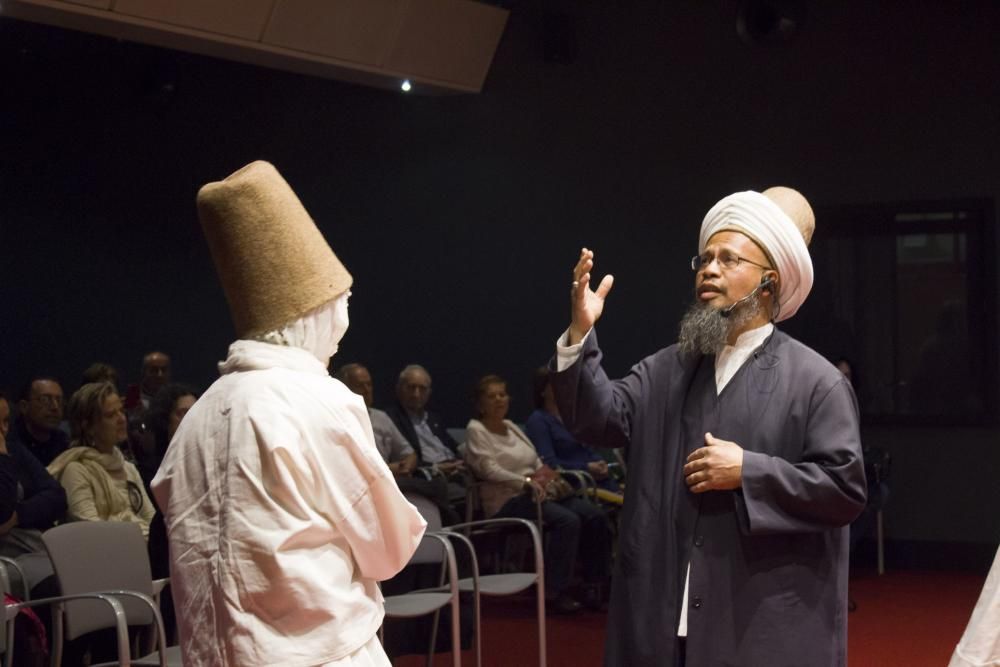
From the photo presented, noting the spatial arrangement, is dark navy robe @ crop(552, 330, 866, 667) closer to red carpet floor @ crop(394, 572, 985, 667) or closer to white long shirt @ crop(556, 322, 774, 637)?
white long shirt @ crop(556, 322, 774, 637)

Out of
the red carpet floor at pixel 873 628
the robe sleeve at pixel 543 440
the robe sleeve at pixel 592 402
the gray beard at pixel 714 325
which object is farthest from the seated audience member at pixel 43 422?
the gray beard at pixel 714 325

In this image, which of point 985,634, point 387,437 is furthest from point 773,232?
point 387,437

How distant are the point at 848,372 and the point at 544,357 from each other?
7.14 ft

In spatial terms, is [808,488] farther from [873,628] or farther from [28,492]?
[873,628]

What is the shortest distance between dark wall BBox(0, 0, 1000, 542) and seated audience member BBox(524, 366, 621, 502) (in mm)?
1291

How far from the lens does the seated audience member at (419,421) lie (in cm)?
793

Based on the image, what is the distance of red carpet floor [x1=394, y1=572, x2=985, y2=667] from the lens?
5.79 m

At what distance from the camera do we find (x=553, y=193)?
30.5 ft

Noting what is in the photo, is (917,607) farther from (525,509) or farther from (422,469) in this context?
(422,469)

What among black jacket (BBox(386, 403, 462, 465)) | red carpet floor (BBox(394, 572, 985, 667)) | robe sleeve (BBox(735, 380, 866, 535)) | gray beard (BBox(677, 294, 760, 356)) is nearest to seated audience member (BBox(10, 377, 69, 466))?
black jacket (BBox(386, 403, 462, 465))

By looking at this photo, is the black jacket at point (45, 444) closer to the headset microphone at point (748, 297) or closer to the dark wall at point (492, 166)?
the dark wall at point (492, 166)

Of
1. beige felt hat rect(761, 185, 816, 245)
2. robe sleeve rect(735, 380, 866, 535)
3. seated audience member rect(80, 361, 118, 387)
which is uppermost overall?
seated audience member rect(80, 361, 118, 387)

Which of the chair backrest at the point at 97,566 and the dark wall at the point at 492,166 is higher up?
the dark wall at the point at 492,166

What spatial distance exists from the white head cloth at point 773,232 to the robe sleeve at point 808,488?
354mm
